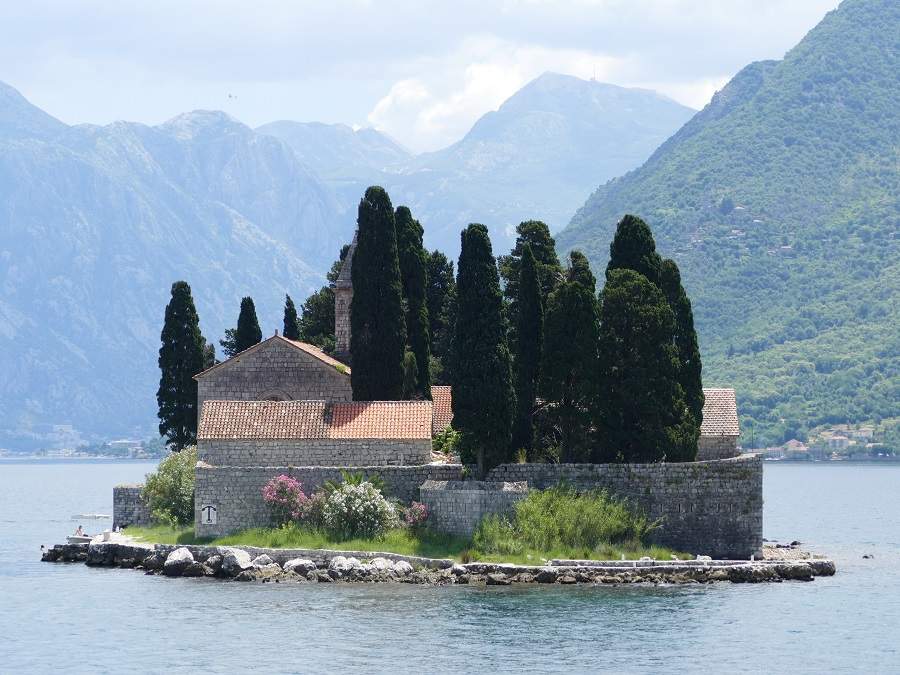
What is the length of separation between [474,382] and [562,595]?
7767mm

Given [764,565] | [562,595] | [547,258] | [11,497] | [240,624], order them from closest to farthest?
[240,624], [562,595], [764,565], [547,258], [11,497]

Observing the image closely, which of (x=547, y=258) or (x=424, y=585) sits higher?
(x=547, y=258)

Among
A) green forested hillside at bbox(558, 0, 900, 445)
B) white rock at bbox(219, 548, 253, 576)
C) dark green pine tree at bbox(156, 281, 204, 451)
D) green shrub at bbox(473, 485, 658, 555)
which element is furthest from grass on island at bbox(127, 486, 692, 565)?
green forested hillside at bbox(558, 0, 900, 445)

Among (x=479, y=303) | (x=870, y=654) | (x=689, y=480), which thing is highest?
(x=479, y=303)

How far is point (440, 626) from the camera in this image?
41.4m

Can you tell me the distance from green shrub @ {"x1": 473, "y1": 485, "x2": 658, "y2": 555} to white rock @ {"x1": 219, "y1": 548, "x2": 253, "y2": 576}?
6790 millimetres

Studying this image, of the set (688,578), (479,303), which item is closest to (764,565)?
(688,578)

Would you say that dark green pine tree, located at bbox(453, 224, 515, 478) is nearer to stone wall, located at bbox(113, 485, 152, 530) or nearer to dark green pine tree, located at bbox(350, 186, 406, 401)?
dark green pine tree, located at bbox(350, 186, 406, 401)

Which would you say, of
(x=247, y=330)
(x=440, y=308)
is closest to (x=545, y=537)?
(x=247, y=330)

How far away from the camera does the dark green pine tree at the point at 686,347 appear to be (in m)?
54.2

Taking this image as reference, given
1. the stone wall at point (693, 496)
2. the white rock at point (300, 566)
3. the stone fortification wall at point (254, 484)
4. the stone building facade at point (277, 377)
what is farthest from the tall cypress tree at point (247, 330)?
the stone wall at point (693, 496)

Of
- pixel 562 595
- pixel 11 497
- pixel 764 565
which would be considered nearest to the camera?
pixel 562 595

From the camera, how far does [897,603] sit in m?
47.2

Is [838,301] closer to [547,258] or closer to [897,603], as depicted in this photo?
[547,258]
